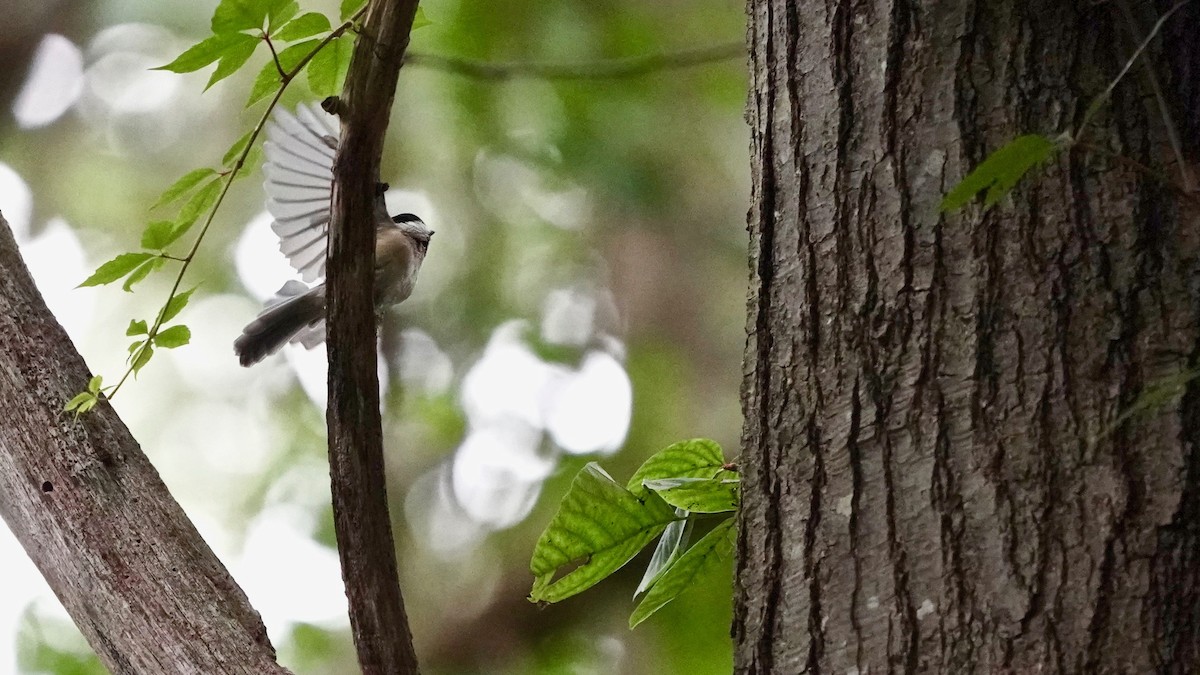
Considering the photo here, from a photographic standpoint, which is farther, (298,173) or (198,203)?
(298,173)

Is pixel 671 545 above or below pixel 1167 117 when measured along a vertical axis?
below

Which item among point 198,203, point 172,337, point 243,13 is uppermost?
point 243,13

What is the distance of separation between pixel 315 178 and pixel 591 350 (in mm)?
1737

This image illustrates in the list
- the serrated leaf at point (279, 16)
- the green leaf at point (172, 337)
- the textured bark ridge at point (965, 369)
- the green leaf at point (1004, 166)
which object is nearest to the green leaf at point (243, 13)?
the serrated leaf at point (279, 16)

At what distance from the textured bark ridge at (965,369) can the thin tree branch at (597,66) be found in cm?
74

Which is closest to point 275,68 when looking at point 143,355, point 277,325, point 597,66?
point 143,355

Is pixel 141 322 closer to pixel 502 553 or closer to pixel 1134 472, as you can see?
pixel 1134 472

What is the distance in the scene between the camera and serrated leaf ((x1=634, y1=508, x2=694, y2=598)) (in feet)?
3.94

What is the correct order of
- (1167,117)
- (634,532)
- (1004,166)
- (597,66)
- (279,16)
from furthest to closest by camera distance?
(597,66), (634,532), (279,16), (1167,117), (1004,166)

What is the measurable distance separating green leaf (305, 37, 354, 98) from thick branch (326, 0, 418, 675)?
8.1 inches

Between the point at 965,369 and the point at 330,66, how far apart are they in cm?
70

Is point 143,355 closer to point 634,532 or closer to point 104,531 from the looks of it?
point 104,531

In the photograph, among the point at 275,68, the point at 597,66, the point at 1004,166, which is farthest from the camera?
the point at 597,66

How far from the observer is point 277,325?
2021 millimetres
